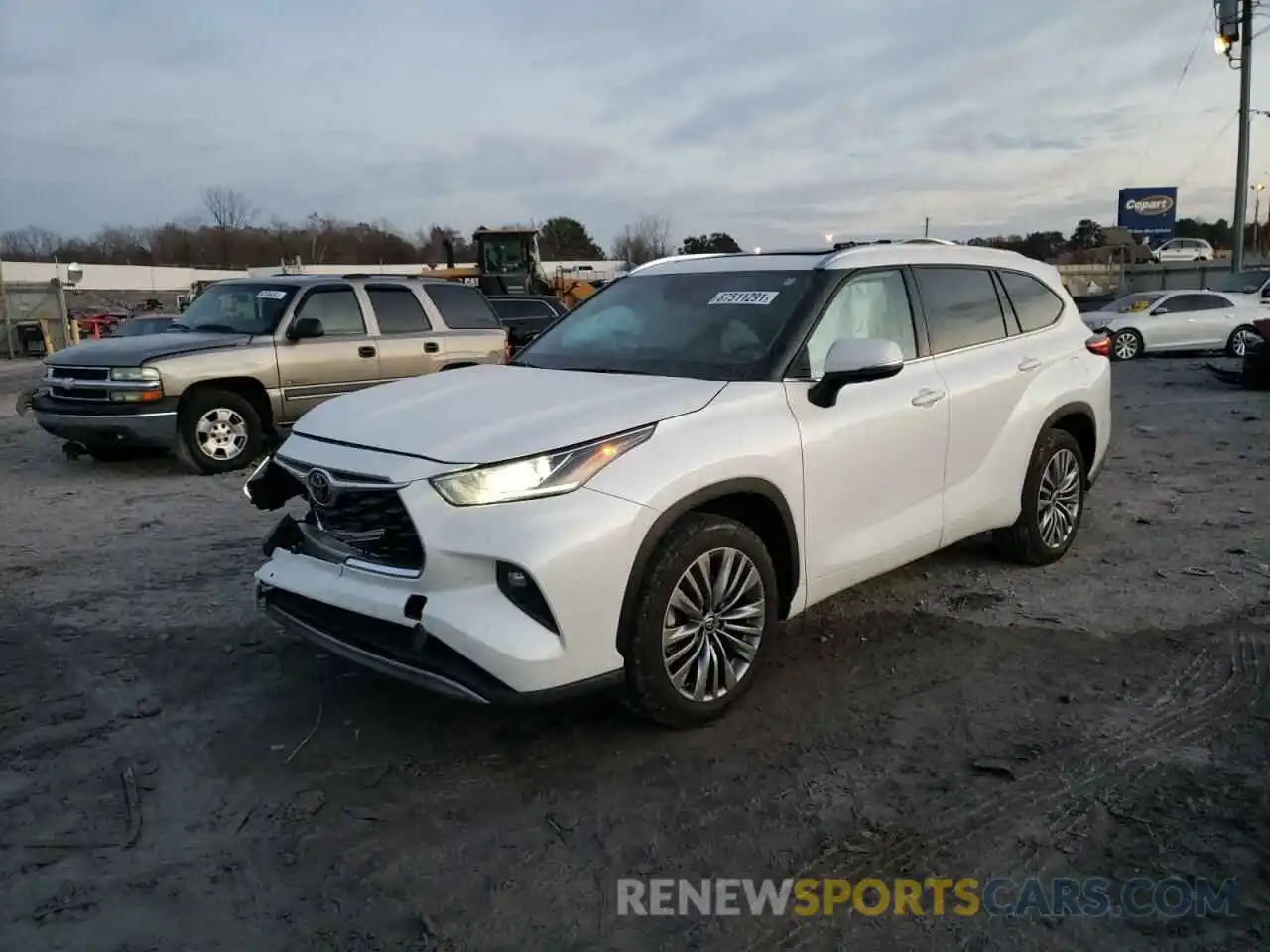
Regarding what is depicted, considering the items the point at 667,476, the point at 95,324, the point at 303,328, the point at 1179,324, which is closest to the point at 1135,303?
the point at 1179,324

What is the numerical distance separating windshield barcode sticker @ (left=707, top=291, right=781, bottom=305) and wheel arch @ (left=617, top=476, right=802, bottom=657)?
3.35 ft

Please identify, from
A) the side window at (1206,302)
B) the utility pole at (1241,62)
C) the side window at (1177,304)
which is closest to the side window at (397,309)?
the side window at (1177,304)

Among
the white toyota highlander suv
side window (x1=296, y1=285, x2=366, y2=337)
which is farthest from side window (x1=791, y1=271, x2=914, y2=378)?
side window (x1=296, y1=285, x2=366, y2=337)

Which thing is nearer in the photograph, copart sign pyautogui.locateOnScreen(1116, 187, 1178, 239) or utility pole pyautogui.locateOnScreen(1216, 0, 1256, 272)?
utility pole pyautogui.locateOnScreen(1216, 0, 1256, 272)

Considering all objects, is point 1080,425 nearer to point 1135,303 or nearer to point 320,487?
point 320,487

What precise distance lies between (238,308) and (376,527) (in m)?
7.33

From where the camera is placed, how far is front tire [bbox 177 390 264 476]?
893 centimetres

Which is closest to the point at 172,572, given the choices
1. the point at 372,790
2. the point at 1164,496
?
the point at 372,790

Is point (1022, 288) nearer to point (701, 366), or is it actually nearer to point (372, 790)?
point (701, 366)

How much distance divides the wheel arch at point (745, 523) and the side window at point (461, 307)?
7.25m

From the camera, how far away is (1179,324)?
68.7 ft

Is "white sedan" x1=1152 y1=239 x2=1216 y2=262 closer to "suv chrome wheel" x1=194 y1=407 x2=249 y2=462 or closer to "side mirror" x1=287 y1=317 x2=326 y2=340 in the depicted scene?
"side mirror" x1=287 y1=317 x2=326 y2=340

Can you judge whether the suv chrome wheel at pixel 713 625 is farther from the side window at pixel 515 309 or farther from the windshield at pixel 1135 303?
the windshield at pixel 1135 303

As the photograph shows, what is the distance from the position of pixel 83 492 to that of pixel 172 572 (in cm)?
320
